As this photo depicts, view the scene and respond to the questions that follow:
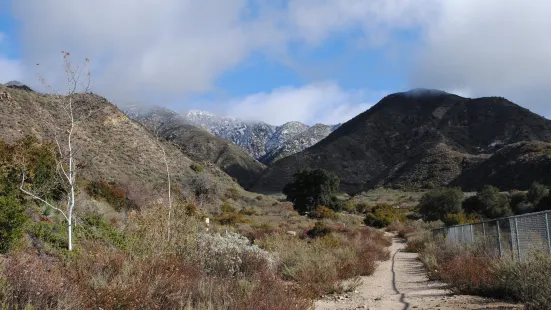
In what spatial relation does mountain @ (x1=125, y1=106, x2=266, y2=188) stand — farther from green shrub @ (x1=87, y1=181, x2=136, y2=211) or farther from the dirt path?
the dirt path

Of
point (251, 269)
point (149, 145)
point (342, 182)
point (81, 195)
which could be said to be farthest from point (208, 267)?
point (342, 182)

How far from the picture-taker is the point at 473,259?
13109 millimetres

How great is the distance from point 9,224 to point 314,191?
57.0m

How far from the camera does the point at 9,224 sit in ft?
35.9

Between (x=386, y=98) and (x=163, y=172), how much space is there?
3747 inches

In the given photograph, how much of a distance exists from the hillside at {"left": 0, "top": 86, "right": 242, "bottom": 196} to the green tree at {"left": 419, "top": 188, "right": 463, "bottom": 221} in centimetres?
2519

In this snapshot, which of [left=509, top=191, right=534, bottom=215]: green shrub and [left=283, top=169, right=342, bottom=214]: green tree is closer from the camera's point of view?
[left=509, top=191, right=534, bottom=215]: green shrub

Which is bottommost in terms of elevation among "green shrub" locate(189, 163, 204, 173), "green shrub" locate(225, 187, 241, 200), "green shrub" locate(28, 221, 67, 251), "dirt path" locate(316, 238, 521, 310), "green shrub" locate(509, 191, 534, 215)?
"dirt path" locate(316, 238, 521, 310)

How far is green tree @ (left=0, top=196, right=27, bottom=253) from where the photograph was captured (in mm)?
10492

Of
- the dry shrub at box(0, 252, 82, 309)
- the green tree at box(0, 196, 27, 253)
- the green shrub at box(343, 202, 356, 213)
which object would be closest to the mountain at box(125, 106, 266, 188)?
the green shrub at box(343, 202, 356, 213)

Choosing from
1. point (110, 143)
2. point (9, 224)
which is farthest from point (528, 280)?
point (110, 143)

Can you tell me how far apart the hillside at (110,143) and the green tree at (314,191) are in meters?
13.7

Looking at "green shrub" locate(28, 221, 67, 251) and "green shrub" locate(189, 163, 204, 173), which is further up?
"green shrub" locate(189, 163, 204, 173)

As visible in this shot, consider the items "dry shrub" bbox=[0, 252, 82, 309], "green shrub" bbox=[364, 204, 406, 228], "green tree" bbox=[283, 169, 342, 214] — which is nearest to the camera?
"dry shrub" bbox=[0, 252, 82, 309]
